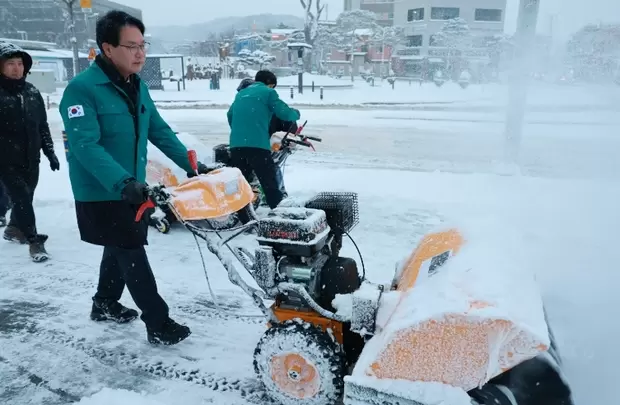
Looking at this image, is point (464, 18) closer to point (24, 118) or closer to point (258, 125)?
point (258, 125)

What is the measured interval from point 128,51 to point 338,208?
1.38 m

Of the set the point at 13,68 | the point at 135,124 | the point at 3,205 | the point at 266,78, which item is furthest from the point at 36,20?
the point at 135,124

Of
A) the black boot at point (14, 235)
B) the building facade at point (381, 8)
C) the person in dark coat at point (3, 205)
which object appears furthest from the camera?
the building facade at point (381, 8)

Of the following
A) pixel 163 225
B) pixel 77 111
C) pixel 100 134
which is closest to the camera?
pixel 77 111

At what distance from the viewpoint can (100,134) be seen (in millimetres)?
2650

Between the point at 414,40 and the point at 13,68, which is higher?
the point at 414,40

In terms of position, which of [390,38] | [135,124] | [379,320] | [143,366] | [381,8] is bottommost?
[143,366]

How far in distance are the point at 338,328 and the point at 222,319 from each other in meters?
1.26

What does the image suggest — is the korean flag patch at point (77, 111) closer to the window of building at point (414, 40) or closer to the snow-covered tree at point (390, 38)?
the snow-covered tree at point (390, 38)

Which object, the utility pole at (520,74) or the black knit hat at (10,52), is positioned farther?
the utility pole at (520,74)

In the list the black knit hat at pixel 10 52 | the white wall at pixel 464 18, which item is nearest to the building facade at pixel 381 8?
the white wall at pixel 464 18

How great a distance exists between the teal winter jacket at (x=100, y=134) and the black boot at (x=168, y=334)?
0.85 metres

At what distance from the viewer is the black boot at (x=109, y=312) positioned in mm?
3354

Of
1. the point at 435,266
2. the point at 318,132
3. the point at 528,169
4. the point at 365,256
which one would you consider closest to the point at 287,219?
the point at 435,266
